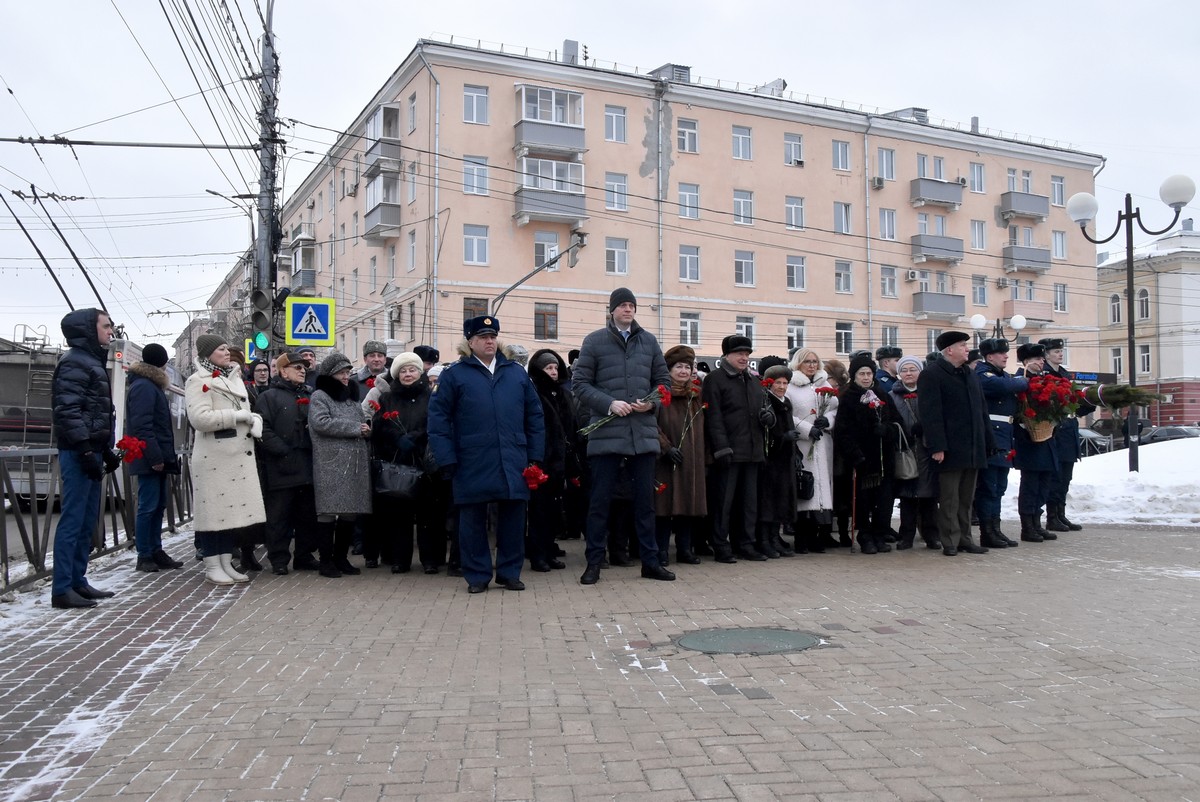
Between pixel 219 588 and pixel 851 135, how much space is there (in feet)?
142

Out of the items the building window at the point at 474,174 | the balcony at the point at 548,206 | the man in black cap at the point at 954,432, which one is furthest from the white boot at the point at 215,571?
the balcony at the point at 548,206

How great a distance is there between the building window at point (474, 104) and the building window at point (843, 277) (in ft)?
56.2

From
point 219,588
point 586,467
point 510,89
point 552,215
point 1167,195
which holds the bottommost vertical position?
point 219,588

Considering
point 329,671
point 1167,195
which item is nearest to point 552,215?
point 1167,195

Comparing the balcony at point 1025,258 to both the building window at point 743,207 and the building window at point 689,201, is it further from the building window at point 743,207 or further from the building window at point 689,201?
the building window at point 689,201

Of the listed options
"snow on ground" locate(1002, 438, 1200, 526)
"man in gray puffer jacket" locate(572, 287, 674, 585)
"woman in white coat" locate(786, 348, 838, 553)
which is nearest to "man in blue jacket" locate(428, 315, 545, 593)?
"man in gray puffer jacket" locate(572, 287, 674, 585)

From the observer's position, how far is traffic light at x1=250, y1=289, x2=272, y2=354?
1694 centimetres

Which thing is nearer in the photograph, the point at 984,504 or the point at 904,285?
the point at 984,504

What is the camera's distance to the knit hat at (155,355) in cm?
920

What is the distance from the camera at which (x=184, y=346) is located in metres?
72.0

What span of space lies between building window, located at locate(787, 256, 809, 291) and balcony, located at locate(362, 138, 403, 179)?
17.0 m

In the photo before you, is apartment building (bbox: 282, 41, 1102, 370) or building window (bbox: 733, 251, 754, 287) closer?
apartment building (bbox: 282, 41, 1102, 370)

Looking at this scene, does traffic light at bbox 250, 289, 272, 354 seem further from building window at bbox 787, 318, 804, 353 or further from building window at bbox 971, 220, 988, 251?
building window at bbox 971, 220, 988, 251

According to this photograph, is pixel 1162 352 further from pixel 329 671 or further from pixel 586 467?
pixel 329 671
